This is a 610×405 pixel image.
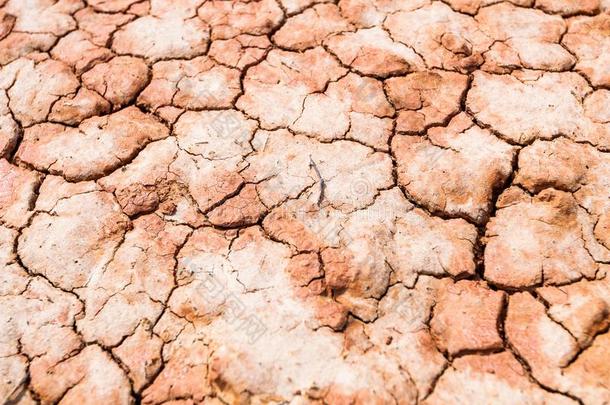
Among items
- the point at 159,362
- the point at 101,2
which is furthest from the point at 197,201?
the point at 101,2

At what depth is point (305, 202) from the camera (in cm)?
205

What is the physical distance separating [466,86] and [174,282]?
1618 millimetres

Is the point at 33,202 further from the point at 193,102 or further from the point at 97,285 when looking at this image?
the point at 193,102

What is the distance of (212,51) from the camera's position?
260 centimetres

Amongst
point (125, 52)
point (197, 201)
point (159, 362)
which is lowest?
point (159, 362)

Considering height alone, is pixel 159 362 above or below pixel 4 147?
below

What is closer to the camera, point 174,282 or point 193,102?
point 174,282

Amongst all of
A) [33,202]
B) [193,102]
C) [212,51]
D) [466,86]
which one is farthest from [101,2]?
[466,86]

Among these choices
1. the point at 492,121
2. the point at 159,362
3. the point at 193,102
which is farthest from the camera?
the point at 193,102

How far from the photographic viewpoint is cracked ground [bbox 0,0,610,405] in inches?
65.7

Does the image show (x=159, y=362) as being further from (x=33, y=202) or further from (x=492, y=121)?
(x=492, y=121)

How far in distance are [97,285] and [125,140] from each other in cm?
72

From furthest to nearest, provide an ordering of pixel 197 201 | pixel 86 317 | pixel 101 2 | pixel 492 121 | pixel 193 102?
pixel 101 2 < pixel 193 102 < pixel 492 121 < pixel 197 201 < pixel 86 317

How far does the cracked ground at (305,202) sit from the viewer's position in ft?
5.48
